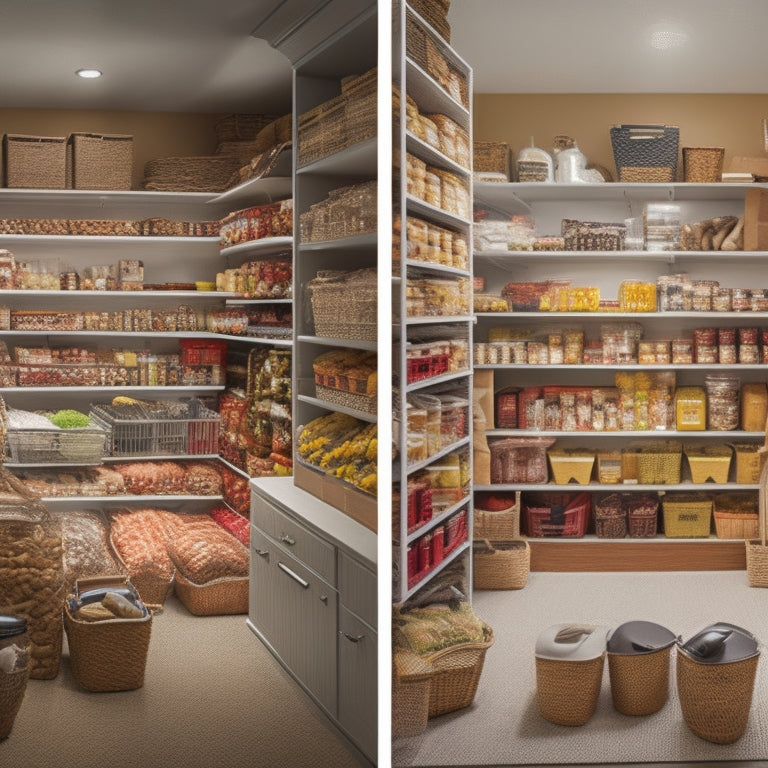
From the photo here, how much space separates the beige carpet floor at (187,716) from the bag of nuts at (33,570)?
6 cm

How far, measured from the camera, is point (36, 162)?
232cm

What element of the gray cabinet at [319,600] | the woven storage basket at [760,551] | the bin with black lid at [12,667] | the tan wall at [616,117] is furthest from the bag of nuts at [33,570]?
the woven storage basket at [760,551]

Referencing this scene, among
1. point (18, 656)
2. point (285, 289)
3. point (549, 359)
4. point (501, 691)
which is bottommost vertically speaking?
point (501, 691)

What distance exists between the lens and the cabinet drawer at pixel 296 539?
8.77 feet

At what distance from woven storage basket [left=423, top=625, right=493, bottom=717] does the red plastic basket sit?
374mm

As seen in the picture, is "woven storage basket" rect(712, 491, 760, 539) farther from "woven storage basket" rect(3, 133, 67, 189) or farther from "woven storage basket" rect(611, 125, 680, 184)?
"woven storage basket" rect(3, 133, 67, 189)

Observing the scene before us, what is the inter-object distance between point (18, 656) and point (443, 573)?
1192 millimetres

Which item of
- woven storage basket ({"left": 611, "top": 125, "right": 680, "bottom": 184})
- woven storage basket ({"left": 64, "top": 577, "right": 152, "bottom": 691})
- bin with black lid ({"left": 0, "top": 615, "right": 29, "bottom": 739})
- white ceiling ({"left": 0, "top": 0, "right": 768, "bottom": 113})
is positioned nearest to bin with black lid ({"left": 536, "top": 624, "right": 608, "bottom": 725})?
woven storage basket ({"left": 64, "top": 577, "right": 152, "bottom": 691})

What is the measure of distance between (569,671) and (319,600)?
30.3 inches

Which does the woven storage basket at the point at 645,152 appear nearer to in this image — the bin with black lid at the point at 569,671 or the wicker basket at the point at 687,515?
the wicker basket at the point at 687,515

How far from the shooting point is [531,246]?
2.53 meters

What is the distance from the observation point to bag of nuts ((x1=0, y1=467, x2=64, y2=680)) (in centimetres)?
238

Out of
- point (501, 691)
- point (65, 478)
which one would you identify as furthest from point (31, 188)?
point (501, 691)

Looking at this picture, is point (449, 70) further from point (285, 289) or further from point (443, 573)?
point (443, 573)
